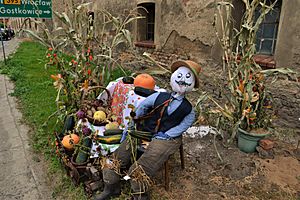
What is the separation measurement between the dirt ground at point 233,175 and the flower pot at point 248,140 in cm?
6

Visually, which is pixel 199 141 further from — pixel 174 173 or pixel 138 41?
pixel 138 41

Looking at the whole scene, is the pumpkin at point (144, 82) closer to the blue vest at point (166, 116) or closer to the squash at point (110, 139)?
the blue vest at point (166, 116)

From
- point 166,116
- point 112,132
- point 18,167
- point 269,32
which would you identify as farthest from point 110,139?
point 269,32

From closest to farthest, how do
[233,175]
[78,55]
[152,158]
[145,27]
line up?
[152,158] → [233,175] → [78,55] → [145,27]

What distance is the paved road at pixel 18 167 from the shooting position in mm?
2240

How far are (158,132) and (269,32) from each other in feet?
9.49

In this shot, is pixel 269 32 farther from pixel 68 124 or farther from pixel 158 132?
pixel 68 124

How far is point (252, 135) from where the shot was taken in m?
2.71

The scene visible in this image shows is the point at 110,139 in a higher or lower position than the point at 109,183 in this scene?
higher

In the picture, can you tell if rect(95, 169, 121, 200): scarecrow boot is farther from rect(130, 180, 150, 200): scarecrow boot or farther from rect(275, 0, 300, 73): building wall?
rect(275, 0, 300, 73): building wall

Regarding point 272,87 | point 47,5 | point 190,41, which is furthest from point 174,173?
point 47,5

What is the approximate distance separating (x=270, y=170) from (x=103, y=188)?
1.73m

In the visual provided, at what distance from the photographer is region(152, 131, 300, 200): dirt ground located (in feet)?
7.27

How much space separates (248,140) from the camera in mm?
2773
